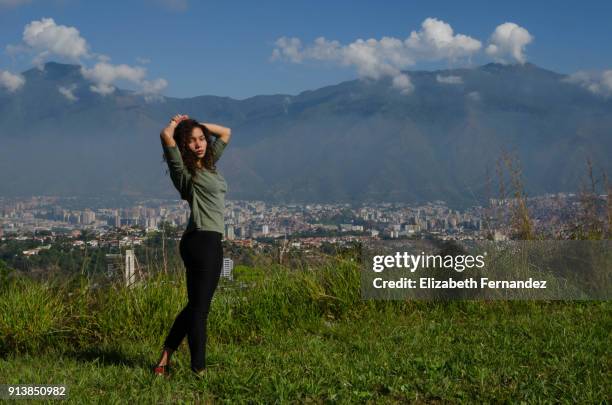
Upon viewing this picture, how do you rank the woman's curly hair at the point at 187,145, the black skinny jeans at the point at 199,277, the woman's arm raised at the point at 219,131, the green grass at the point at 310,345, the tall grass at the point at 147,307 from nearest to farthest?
the green grass at the point at 310,345 → the black skinny jeans at the point at 199,277 → the woman's curly hair at the point at 187,145 → the woman's arm raised at the point at 219,131 → the tall grass at the point at 147,307

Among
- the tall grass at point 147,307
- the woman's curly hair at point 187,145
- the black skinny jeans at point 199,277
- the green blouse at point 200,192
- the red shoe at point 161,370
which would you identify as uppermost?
the woman's curly hair at point 187,145

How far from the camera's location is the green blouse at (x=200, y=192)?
15.2ft

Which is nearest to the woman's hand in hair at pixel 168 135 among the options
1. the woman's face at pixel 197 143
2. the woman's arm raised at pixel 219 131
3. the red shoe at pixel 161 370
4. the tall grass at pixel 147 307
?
the woman's face at pixel 197 143

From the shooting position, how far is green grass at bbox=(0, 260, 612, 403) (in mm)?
4375

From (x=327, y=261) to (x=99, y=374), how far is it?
3.61 m

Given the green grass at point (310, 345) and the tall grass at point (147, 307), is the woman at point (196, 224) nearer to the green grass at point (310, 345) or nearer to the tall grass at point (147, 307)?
the green grass at point (310, 345)

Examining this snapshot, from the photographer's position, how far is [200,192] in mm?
4688

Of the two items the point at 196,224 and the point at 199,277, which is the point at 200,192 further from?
the point at 199,277

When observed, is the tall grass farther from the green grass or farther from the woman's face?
the woman's face

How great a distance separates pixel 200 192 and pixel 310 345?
182 centimetres


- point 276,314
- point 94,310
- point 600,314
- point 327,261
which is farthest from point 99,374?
point 600,314

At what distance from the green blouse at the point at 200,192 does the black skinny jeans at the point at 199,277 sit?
67mm

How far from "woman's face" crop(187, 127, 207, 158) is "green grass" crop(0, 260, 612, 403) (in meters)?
1.51

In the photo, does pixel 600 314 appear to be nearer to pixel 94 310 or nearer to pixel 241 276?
pixel 241 276
